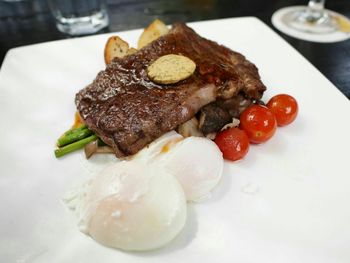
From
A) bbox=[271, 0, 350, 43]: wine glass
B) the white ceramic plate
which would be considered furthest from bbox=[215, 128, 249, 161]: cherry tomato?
bbox=[271, 0, 350, 43]: wine glass

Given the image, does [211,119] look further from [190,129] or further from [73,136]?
[73,136]

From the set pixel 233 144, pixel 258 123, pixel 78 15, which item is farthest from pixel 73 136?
pixel 78 15

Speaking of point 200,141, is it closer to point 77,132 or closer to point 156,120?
point 156,120

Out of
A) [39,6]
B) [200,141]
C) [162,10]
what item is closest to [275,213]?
[200,141]

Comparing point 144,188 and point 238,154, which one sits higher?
point 144,188

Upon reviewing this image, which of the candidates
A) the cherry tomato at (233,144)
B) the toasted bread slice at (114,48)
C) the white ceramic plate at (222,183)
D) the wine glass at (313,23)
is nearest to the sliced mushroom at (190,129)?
the cherry tomato at (233,144)

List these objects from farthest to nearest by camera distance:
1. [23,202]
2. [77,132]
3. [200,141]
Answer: [77,132] < [200,141] < [23,202]

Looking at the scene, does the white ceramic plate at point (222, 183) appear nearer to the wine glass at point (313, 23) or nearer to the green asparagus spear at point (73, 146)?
the green asparagus spear at point (73, 146)
